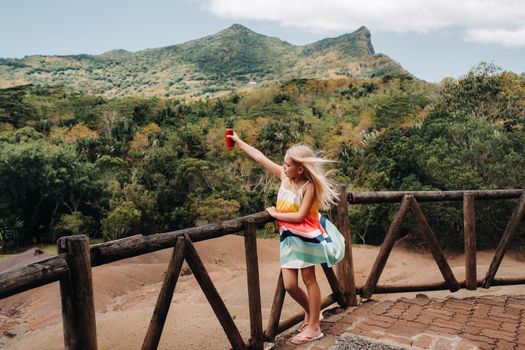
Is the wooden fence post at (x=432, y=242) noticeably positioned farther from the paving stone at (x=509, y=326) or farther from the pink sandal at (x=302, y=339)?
the pink sandal at (x=302, y=339)

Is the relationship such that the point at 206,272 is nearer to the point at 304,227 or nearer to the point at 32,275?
the point at 304,227

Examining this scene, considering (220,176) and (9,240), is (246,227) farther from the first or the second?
(9,240)

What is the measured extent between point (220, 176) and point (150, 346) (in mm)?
26870

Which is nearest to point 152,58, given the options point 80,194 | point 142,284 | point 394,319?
point 80,194

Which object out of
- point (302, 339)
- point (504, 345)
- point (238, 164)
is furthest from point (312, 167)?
point (238, 164)

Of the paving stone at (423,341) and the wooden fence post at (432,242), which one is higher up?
the wooden fence post at (432,242)

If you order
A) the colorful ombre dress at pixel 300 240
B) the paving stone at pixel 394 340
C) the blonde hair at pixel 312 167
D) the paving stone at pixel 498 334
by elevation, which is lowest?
the paving stone at pixel 498 334

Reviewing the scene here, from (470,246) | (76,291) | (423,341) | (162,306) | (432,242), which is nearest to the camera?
(76,291)

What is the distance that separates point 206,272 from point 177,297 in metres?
11.9

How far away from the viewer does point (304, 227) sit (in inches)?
137

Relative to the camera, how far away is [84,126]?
49.6m

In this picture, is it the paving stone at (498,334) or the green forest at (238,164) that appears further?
the green forest at (238,164)

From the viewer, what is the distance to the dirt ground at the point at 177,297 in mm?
6949

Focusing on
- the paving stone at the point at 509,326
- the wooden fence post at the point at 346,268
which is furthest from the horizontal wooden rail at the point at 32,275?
the paving stone at the point at 509,326
